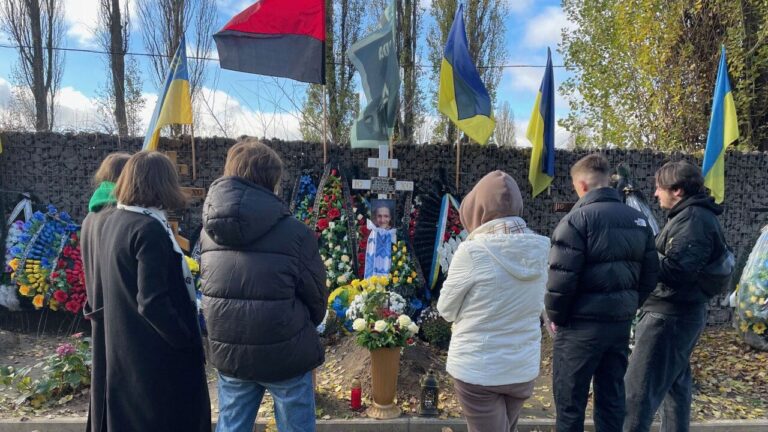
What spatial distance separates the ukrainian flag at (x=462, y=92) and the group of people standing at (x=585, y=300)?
2.41 metres

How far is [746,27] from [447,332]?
6.00 m

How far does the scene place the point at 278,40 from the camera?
4.84 metres

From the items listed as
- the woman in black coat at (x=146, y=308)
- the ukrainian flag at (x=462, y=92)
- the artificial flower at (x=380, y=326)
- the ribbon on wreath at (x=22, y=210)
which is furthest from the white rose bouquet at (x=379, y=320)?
the ribbon on wreath at (x=22, y=210)

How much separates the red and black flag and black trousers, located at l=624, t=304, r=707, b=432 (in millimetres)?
3652

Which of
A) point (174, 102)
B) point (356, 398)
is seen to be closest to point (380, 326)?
point (356, 398)

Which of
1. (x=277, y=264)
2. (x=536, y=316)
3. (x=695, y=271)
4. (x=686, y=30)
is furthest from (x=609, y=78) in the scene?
(x=277, y=264)

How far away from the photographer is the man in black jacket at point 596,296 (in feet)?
8.30

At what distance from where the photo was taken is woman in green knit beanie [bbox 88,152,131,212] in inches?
91.9

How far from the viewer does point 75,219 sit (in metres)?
5.77

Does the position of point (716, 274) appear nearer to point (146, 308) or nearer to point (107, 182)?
point (146, 308)

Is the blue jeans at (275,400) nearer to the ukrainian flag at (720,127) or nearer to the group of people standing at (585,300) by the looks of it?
the group of people standing at (585,300)

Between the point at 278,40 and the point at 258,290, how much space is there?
3549mm

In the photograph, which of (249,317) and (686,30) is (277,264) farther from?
(686,30)

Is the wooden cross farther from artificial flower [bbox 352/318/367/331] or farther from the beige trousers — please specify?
the beige trousers
